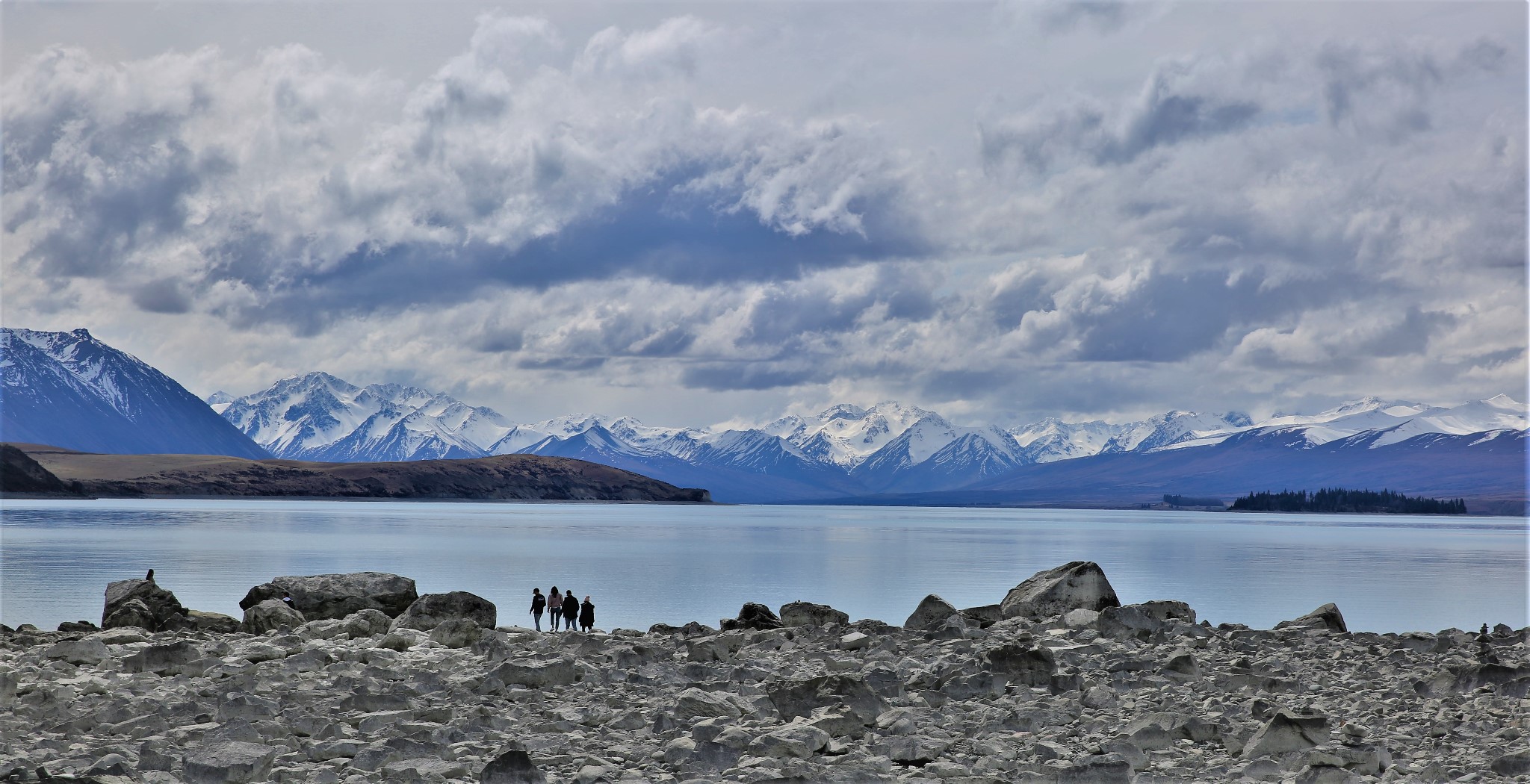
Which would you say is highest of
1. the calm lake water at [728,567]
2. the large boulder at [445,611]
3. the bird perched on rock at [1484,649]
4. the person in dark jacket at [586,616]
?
the large boulder at [445,611]

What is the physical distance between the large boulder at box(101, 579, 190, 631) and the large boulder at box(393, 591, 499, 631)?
19.1 feet

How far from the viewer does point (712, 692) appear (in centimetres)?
1728

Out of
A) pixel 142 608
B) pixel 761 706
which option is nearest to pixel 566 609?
pixel 142 608

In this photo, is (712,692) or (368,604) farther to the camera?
(368,604)

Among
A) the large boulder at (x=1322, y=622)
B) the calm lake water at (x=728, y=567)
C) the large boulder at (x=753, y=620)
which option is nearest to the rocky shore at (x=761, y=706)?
the large boulder at (x=1322, y=622)

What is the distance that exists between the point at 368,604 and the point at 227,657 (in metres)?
11.7

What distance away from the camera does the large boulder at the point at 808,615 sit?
3222cm

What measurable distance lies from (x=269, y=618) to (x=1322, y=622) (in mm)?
25816

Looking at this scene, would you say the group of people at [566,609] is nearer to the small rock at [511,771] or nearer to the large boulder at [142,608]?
the large boulder at [142,608]

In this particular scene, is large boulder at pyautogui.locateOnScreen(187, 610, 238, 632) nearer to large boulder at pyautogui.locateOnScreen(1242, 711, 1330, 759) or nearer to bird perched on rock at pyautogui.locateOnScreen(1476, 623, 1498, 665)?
large boulder at pyautogui.locateOnScreen(1242, 711, 1330, 759)

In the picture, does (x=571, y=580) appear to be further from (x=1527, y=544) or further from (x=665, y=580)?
(x=1527, y=544)

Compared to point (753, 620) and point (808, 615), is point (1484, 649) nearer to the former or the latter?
point (808, 615)

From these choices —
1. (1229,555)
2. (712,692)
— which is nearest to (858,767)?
(712,692)

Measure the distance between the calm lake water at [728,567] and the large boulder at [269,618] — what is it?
11.7 metres
